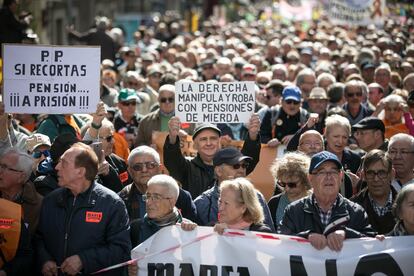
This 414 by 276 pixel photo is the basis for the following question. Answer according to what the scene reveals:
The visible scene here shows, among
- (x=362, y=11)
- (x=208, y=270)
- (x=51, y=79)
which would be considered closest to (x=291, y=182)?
(x=208, y=270)

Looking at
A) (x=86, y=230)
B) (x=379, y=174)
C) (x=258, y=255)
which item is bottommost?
(x=258, y=255)

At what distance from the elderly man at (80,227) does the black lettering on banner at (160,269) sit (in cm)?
19

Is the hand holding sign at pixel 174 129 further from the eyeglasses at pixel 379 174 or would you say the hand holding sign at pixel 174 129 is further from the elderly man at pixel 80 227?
the elderly man at pixel 80 227

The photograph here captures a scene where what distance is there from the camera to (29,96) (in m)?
9.99

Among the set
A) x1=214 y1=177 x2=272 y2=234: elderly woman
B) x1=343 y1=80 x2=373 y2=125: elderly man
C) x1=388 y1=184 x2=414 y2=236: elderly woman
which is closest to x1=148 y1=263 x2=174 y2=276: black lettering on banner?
x1=214 y1=177 x2=272 y2=234: elderly woman

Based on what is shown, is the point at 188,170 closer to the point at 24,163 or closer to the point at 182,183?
the point at 182,183

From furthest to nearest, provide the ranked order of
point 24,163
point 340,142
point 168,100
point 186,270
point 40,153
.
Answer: point 168,100 → point 340,142 → point 40,153 → point 24,163 → point 186,270

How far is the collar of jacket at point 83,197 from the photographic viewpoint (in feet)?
25.0

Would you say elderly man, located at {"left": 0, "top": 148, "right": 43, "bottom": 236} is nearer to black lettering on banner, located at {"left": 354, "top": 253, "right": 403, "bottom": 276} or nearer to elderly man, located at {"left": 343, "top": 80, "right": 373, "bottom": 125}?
black lettering on banner, located at {"left": 354, "top": 253, "right": 403, "bottom": 276}

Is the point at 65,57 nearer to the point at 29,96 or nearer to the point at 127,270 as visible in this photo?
the point at 29,96

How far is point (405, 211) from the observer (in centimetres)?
746

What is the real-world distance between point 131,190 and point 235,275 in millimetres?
1532

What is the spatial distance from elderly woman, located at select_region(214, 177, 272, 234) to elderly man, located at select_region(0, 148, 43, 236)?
4.68 feet

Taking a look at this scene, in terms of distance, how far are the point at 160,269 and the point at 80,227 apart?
62 centimetres
